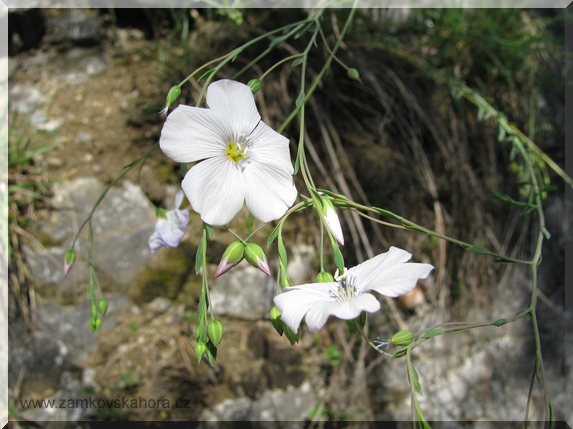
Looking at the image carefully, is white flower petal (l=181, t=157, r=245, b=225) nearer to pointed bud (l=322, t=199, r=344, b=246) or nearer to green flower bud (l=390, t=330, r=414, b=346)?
pointed bud (l=322, t=199, r=344, b=246)

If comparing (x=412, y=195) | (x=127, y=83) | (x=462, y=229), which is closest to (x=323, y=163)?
(x=412, y=195)

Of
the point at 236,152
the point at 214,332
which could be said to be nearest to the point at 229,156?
the point at 236,152

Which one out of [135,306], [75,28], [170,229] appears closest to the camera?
[170,229]

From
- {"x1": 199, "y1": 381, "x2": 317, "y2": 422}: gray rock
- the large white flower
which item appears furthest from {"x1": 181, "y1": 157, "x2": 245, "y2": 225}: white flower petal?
{"x1": 199, "y1": 381, "x2": 317, "y2": 422}: gray rock

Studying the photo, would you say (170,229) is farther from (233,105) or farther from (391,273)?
(391,273)

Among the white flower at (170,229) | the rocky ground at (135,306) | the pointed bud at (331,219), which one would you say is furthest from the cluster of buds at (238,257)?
the rocky ground at (135,306)

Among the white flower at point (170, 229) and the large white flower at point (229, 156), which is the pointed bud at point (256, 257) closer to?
the large white flower at point (229, 156)
